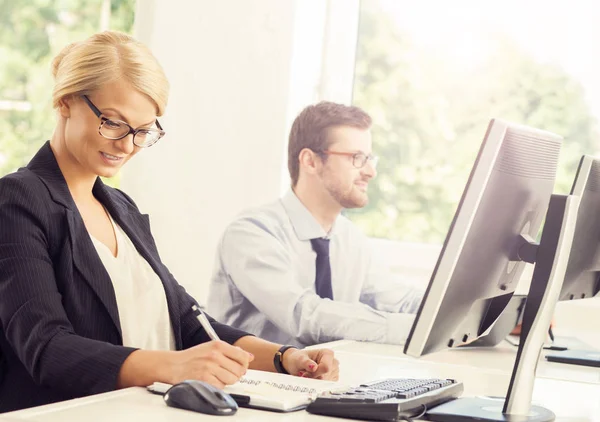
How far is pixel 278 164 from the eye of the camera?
12.2 ft

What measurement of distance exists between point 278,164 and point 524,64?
1.15 m

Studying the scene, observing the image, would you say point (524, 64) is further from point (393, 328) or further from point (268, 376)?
point (268, 376)

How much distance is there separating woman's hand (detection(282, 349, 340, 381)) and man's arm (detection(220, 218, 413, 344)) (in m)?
0.75

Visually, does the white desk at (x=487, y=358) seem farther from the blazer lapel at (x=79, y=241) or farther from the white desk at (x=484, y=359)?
the blazer lapel at (x=79, y=241)

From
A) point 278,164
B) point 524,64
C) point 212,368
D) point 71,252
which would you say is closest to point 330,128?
point 278,164

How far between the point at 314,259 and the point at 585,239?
3.82 ft

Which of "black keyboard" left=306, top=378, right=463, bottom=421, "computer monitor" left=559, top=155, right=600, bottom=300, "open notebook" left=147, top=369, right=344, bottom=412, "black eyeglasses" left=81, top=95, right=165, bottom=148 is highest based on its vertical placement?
"black eyeglasses" left=81, top=95, right=165, bottom=148

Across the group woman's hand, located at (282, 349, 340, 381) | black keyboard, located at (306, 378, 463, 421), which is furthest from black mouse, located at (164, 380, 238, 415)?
woman's hand, located at (282, 349, 340, 381)

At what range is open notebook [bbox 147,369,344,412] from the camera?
135cm

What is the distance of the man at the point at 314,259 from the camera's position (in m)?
2.55

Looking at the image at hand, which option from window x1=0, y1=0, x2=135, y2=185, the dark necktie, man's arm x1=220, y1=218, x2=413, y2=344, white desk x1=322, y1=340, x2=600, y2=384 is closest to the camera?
white desk x1=322, y1=340, x2=600, y2=384

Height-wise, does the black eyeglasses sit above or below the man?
above

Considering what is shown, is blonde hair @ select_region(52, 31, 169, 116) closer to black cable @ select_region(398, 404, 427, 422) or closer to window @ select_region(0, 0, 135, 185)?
black cable @ select_region(398, 404, 427, 422)

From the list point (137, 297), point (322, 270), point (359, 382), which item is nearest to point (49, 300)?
point (137, 297)
